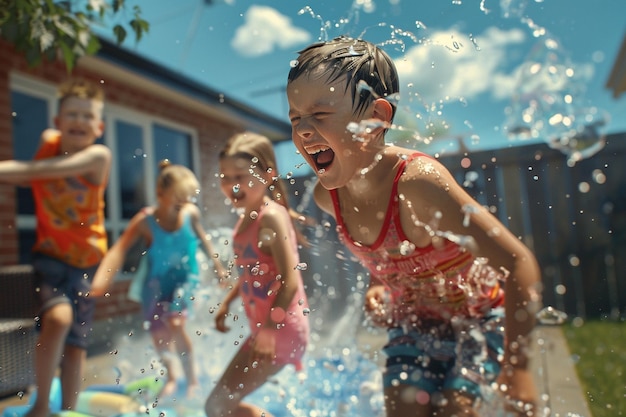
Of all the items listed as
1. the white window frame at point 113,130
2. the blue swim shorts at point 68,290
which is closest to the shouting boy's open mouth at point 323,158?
the blue swim shorts at point 68,290

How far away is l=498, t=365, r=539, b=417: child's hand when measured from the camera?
1.29 meters

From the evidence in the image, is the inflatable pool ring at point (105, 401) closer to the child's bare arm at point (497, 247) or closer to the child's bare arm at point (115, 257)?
the child's bare arm at point (115, 257)

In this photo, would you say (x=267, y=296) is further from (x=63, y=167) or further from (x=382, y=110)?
(x=63, y=167)

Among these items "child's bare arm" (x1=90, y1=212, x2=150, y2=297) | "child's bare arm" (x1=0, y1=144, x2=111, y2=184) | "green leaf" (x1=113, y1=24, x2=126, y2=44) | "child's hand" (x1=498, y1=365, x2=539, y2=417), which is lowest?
"child's hand" (x1=498, y1=365, x2=539, y2=417)

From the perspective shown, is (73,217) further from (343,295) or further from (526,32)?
(526,32)

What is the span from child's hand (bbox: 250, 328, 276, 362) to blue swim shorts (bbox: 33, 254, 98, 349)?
3.52 feet

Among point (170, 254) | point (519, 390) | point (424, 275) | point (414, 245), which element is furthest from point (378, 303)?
point (170, 254)

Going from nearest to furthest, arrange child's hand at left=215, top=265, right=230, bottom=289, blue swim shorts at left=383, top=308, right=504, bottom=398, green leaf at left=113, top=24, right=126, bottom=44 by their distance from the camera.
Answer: blue swim shorts at left=383, top=308, right=504, bottom=398 → child's hand at left=215, top=265, right=230, bottom=289 → green leaf at left=113, top=24, right=126, bottom=44

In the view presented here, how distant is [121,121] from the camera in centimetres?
514

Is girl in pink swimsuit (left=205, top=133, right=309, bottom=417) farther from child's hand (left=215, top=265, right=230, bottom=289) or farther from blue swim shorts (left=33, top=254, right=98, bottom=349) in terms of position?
blue swim shorts (left=33, top=254, right=98, bottom=349)

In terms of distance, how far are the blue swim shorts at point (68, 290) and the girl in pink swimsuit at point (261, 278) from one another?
2.94 ft

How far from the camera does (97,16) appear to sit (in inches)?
121

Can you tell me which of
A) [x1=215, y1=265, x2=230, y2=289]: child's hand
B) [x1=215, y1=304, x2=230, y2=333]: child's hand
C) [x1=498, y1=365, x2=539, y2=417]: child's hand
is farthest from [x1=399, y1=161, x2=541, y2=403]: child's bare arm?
[x1=215, y1=265, x2=230, y2=289]: child's hand

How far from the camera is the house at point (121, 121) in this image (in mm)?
3994
